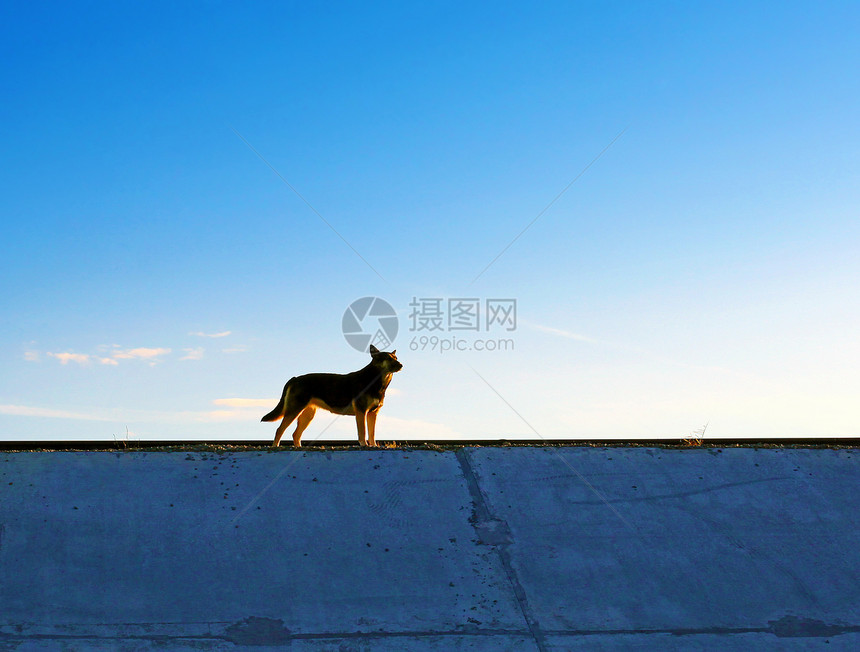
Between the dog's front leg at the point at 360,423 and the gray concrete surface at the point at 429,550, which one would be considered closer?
the gray concrete surface at the point at 429,550

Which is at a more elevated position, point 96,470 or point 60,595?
point 96,470

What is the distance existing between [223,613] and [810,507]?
5.95 metres

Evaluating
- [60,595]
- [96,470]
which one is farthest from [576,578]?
[96,470]

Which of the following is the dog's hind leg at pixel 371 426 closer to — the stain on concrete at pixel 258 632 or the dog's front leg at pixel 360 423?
the dog's front leg at pixel 360 423

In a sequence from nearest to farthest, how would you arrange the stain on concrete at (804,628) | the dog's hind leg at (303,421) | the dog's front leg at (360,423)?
the stain on concrete at (804,628), the dog's front leg at (360,423), the dog's hind leg at (303,421)

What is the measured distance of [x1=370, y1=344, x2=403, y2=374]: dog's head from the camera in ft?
32.6

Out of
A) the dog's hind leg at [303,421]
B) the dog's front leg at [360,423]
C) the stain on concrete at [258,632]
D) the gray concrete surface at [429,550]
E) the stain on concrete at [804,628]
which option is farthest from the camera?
the dog's hind leg at [303,421]

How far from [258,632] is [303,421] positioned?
167 inches

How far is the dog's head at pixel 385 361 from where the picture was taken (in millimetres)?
9945

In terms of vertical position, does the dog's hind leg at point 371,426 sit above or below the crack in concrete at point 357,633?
above

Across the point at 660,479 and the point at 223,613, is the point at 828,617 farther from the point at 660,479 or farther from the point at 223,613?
the point at 223,613

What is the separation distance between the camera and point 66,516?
7.27 meters

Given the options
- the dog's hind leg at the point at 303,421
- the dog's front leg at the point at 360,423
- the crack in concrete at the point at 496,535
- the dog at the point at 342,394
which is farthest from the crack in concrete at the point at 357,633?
the dog's hind leg at the point at 303,421

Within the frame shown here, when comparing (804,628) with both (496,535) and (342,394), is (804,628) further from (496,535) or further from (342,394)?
(342,394)
